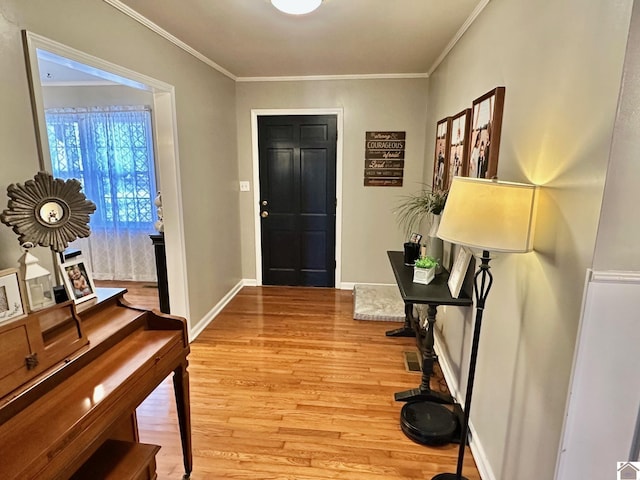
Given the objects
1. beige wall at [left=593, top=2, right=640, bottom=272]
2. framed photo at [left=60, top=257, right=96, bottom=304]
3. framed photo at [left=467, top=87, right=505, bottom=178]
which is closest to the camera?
beige wall at [left=593, top=2, right=640, bottom=272]

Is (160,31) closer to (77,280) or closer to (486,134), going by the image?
(77,280)

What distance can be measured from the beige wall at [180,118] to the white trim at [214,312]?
5 cm

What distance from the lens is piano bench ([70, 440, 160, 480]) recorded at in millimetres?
1312

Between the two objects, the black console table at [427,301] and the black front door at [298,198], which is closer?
the black console table at [427,301]

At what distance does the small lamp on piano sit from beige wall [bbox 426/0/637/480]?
1.76m

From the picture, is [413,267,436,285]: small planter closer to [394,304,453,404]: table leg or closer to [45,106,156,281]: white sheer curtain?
[394,304,453,404]: table leg

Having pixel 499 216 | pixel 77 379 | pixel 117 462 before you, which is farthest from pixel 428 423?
pixel 77 379


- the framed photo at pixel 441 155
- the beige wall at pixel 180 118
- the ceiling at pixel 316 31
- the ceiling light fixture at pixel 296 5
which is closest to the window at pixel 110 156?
the beige wall at pixel 180 118

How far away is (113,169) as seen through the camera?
4.37 m

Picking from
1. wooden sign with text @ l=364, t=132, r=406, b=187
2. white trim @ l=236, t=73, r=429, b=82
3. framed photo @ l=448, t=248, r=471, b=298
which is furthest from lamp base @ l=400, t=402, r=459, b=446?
white trim @ l=236, t=73, r=429, b=82

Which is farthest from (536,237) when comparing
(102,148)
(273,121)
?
(102,148)

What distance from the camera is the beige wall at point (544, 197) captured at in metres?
1.03

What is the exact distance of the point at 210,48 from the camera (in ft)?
9.81

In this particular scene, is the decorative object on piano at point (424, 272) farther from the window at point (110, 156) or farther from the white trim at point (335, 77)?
the window at point (110, 156)
